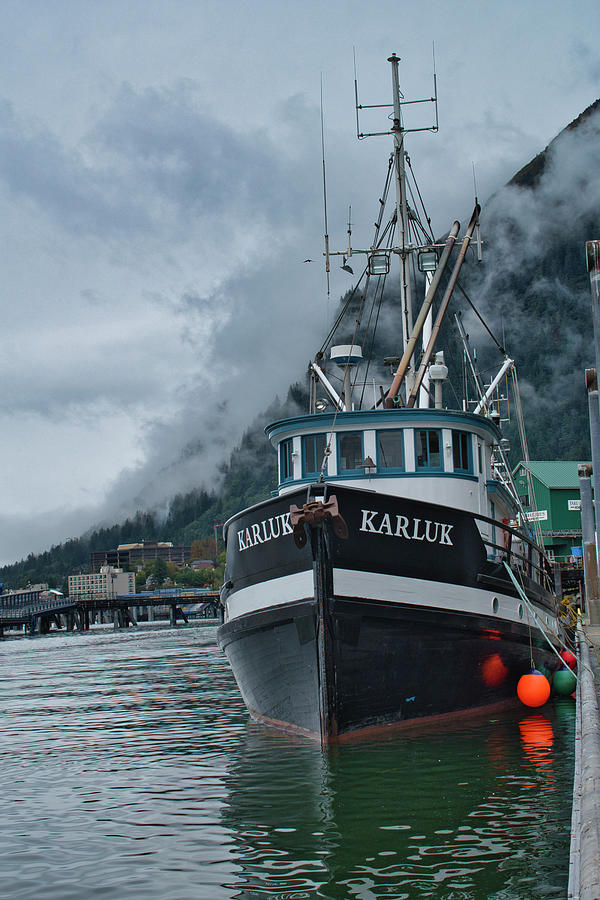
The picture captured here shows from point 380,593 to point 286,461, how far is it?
4602mm

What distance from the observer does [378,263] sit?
67.6 ft

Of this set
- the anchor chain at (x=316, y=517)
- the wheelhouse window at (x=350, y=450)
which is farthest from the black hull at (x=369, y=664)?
the wheelhouse window at (x=350, y=450)

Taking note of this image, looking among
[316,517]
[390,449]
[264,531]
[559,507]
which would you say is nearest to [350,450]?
[390,449]

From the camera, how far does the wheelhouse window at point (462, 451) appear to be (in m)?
15.9

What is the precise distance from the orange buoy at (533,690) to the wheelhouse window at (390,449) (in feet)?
14.6

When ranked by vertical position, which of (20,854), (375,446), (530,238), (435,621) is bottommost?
(20,854)

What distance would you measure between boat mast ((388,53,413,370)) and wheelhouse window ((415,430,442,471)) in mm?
4415

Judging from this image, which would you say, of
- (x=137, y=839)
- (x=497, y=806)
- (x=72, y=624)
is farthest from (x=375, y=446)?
(x=72, y=624)

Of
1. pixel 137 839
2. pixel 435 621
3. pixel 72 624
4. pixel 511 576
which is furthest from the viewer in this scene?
pixel 72 624

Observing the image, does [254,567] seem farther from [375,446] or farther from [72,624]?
[72,624]

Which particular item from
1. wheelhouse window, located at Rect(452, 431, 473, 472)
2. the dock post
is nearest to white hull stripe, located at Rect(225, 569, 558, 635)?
wheelhouse window, located at Rect(452, 431, 473, 472)

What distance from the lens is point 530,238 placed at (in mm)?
161875

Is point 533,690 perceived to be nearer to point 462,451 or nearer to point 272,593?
point 462,451

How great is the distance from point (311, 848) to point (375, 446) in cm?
866
